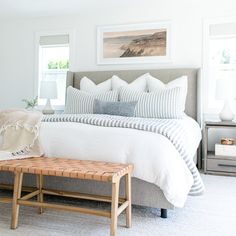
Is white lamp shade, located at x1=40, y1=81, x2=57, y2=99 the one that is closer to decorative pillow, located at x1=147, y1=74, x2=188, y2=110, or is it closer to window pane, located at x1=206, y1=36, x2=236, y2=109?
decorative pillow, located at x1=147, y1=74, x2=188, y2=110

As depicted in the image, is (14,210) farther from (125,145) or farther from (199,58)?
(199,58)

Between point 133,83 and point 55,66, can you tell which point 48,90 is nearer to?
point 55,66

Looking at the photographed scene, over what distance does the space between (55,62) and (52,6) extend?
0.96m

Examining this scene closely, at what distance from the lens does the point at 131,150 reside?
85.2 inches

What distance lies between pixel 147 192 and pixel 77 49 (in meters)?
3.33

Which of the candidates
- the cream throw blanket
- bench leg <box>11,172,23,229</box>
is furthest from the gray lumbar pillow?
bench leg <box>11,172,23,229</box>

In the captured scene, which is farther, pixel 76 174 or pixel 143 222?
pixel 143 222

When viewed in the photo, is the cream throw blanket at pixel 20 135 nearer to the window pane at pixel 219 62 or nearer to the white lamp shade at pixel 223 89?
the white lamp shade at pixel 223 89

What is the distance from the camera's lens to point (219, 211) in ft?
7.95

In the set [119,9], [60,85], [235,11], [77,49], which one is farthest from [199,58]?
[60,85]

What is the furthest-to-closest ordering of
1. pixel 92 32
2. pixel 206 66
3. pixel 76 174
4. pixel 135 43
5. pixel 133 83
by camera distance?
pixel 92 32 < pixel 135 43 < pixel 206 66 < pixel 133 83 < pixel 76 174

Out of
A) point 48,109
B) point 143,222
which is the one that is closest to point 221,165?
point 143,222

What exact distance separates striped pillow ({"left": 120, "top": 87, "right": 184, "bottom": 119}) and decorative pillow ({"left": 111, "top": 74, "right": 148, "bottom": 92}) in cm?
47

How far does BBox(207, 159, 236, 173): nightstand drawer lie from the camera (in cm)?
362
